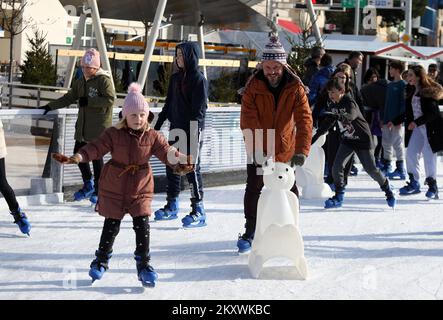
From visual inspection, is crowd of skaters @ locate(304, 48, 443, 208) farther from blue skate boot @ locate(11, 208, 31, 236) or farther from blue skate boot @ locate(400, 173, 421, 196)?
blue skate boot @ locate(11, 208, 31, 236)

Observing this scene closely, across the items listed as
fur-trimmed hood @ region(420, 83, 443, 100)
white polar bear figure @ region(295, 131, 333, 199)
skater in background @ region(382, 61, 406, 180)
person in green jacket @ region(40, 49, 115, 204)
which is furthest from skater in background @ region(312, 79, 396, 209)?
skater in background @ region(382, 61, 406, 180)

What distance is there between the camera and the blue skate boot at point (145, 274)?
601 cm

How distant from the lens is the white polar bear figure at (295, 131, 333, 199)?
1088cm

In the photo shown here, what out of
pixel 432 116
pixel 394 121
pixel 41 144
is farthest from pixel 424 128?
pixel 41 144

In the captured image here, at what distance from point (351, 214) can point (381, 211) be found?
44cm

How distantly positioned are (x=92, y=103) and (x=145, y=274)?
10.8ft

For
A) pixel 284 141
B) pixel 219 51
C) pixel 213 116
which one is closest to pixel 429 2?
pixel 219 51

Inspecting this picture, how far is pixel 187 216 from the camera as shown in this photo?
855 centimetres

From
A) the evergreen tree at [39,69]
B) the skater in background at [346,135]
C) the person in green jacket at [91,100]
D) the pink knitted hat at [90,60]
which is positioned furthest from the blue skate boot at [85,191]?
the evergreen tree at [39,69]

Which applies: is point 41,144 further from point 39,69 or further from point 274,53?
point 39,69

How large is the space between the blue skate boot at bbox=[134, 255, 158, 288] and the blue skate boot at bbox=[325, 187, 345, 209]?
4270 millimetres

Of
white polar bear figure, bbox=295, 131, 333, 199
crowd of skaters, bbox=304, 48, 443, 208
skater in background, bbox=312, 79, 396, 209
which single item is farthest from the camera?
white polar bear figure, bbox=295, 131, 333, 199

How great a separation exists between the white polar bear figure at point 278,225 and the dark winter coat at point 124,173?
87 cm

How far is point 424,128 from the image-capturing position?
10945 millimetres
